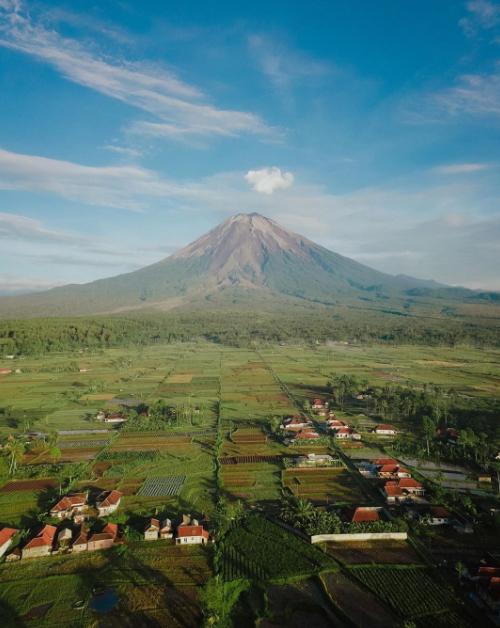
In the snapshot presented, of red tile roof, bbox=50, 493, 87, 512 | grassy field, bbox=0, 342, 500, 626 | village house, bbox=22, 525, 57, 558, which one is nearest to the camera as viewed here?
grassy field, bbox=0, 342, 500, 626

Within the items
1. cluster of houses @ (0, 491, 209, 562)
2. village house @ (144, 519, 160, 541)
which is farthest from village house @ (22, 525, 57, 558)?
village house @ (144, 519, 160, 541)

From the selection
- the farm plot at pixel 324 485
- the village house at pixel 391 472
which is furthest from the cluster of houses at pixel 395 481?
the farm plot at pixel 324 485

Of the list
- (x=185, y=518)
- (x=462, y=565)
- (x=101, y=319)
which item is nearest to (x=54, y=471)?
(x=185, y=518)

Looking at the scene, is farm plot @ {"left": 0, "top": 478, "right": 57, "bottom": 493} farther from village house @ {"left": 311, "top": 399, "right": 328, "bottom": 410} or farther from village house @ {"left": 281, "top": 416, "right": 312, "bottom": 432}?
village house @ {"left": 311, "top": 399, "right": 328, "bottom": 410}

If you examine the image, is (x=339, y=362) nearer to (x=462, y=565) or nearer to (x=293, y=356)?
(x=293, y=356)

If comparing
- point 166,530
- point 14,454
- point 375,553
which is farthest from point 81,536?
point 375,553

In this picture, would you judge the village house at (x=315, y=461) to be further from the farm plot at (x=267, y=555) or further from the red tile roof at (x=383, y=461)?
the farm plot at (x=267, y=555)
